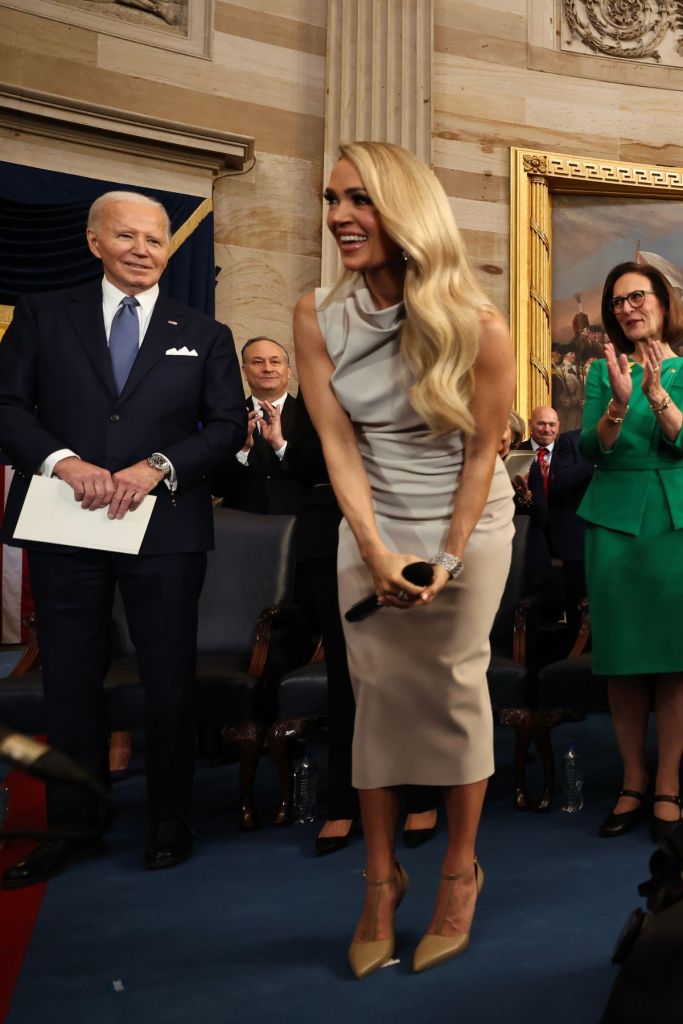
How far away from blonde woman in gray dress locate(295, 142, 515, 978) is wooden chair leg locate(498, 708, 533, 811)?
1.17 metres

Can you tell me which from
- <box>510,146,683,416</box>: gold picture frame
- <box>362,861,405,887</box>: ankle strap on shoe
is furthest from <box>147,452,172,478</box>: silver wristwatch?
<box>510,146,683,416</box>: gold picture frame

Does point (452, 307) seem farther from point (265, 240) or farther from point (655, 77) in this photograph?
point (655, 77)

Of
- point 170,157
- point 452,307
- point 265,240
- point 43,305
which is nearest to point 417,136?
point 265,240

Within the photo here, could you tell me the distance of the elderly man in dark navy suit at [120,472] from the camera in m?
2.88

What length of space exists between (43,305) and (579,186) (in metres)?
6.68

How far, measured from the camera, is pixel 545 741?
349cm

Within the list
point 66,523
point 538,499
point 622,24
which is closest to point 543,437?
point 538,499

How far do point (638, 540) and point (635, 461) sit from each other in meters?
0.25

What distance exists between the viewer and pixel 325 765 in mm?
4141

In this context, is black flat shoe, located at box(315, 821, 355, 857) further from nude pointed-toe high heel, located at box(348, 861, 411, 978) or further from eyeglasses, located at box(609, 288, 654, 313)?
eyeglasses, located at box(609, 288, 654, 313)

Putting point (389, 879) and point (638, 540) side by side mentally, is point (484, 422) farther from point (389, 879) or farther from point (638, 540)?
point (638, 540)

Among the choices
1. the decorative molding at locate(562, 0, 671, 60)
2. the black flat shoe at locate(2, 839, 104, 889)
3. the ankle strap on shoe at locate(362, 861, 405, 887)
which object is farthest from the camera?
the decorative molding at locate(562, 0, 671, 60)

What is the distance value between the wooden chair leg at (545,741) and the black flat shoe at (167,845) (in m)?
1.24

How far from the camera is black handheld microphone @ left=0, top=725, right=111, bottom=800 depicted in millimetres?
815
